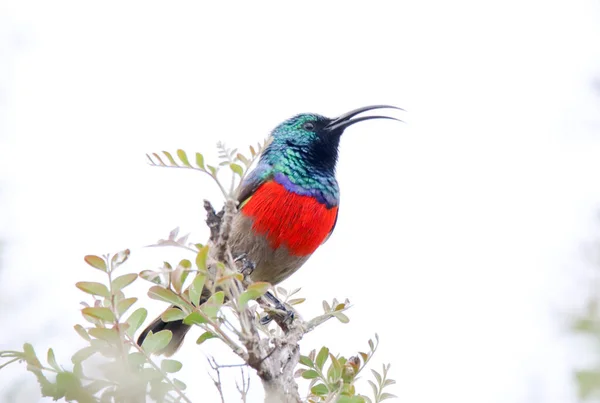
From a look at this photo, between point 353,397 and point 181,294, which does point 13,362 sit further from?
point 353,397

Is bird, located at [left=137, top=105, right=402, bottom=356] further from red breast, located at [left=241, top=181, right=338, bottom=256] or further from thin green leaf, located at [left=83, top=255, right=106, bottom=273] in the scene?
thin green leaf, located at [left=83, top=255, right=106, bottom=273]

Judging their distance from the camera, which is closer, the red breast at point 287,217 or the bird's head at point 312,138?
the red breast at point 287,217

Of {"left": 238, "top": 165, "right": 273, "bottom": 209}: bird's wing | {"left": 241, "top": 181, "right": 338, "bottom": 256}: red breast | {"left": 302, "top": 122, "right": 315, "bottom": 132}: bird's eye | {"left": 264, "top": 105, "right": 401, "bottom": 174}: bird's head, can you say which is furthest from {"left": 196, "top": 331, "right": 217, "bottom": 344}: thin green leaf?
{"left": 302, "top": 122, "right": 315, "bottom": 132}: bird's eye

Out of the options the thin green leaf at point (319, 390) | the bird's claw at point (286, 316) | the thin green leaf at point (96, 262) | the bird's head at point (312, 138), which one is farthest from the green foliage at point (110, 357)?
the bird's head at point (312, 138)

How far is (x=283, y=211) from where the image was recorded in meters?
4.71

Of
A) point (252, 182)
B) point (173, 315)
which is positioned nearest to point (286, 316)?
point (173, 315)

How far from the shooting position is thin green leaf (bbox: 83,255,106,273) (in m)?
2.07

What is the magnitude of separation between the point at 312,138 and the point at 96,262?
3.61 meters

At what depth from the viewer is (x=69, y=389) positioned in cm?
187

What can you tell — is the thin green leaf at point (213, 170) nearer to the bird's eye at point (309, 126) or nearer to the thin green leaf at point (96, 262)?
the thin green leaf at point (96, 262)

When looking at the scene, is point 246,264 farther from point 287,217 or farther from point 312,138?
point 312,138

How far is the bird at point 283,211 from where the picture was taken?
15.3 ft

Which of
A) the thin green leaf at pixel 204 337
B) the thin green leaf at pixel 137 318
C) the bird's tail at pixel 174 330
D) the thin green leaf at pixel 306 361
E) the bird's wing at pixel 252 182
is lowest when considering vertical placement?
the bird's tail at pixel 174 330

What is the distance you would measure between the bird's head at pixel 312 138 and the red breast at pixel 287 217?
0.46 meters
